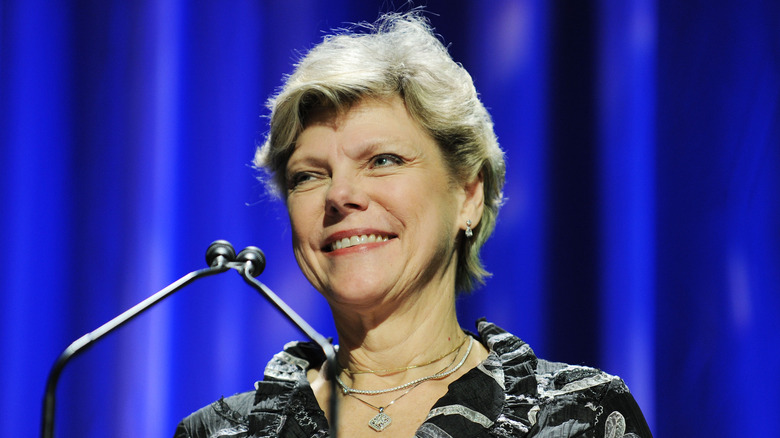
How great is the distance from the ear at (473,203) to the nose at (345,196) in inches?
9.3

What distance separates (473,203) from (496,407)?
42cm

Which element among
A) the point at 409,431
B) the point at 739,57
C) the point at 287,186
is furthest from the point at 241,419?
the point at 739,57

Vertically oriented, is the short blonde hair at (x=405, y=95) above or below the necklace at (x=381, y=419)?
above

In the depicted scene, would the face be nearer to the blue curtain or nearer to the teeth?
the teeth

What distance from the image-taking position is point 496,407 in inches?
55.2

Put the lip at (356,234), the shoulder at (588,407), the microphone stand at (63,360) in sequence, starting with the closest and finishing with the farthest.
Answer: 1. the microphone stand at (63,360)
2. the shoulder at (588,407)
3. the lip at (356,234)

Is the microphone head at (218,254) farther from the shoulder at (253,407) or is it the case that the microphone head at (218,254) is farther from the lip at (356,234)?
the shoulder at (253,407)

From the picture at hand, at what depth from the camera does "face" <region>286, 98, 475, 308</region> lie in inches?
57.6

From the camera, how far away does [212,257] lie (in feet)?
3.69

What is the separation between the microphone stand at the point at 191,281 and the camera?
35.8 inches

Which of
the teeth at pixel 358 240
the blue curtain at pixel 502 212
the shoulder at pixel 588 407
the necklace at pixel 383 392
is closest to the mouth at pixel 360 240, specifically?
the teeth at pixel 358 240

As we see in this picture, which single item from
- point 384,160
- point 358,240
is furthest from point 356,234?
point 384,160

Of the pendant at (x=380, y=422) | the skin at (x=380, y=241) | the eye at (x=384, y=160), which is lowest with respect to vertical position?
the pendant at (x=380, y=422)

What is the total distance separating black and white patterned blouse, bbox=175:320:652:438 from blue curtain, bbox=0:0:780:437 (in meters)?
0.48
